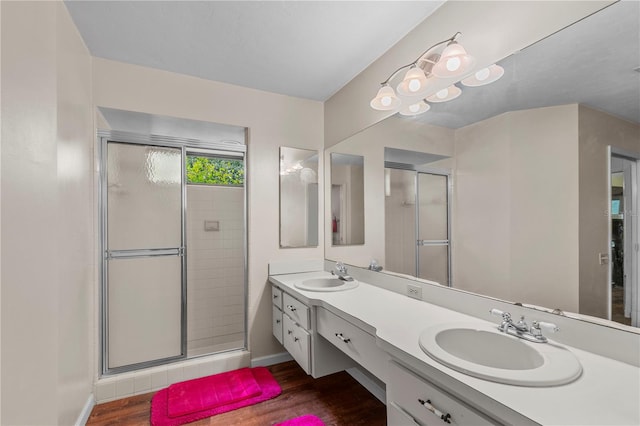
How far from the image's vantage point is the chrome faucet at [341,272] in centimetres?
233

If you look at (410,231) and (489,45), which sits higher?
(489,45)

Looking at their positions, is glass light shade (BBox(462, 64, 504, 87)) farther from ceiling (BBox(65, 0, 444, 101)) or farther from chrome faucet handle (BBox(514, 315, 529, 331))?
chrome faucet handle (BBox(514, 315, 529, 331))

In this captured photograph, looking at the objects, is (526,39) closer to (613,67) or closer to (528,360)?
(613,67)

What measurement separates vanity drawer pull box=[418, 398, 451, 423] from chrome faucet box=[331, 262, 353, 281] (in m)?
1.32

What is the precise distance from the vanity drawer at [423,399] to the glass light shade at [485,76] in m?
1.38

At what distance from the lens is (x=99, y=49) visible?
1967mm

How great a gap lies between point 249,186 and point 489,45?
1.92 meters

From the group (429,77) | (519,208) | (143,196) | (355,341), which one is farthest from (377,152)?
(143,196)

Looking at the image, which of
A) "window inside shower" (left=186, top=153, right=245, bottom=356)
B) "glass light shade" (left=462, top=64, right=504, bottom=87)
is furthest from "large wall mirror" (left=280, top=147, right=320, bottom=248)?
"glass light shade" (left=462, top=64, right=504, bottom=87)

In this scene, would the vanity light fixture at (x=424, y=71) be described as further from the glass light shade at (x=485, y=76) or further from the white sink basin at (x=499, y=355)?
the white sink basin at (x=499, y=355)

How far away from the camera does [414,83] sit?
5.67ft

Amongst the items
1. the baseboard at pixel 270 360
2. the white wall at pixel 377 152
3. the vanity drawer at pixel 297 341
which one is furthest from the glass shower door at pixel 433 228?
the baseboard at pixel 270 360

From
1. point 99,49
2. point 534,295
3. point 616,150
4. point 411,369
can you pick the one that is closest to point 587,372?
point 534,295

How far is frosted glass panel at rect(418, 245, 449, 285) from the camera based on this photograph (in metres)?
1.66
